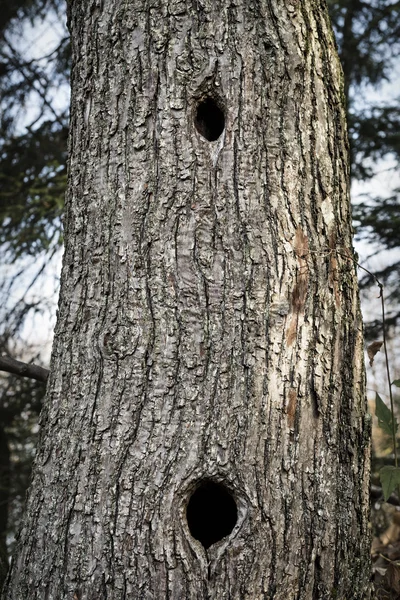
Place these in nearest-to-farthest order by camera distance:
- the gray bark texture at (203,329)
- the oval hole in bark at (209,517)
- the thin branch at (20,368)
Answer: the gray bark texture at (203,329)
the oval hole in bark at (209,517)
the thin branch at (20,368)

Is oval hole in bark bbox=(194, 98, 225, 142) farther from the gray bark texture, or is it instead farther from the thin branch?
the thin branch

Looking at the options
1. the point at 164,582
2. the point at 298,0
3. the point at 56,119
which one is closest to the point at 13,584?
the point at 164,582

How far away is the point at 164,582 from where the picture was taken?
1.86 meters

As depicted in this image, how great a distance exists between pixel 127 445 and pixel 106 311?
47 centimetres

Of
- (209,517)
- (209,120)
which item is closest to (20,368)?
(209,517)

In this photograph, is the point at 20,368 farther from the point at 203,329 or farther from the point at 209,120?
the point at 209,120

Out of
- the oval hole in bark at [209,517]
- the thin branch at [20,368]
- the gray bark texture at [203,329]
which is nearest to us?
the gray bark texture at [203,329]

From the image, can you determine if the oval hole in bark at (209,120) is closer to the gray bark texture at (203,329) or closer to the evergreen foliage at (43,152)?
the gray bark texture at (203,329)

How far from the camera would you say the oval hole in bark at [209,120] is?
2.21 meters

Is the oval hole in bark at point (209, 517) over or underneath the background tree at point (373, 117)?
underneath

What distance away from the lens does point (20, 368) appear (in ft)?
10.1

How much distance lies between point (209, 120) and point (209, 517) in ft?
4.88

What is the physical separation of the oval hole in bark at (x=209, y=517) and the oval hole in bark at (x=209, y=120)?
133 cm

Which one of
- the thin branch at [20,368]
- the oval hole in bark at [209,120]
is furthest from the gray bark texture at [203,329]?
the thin branch at [20,368]
